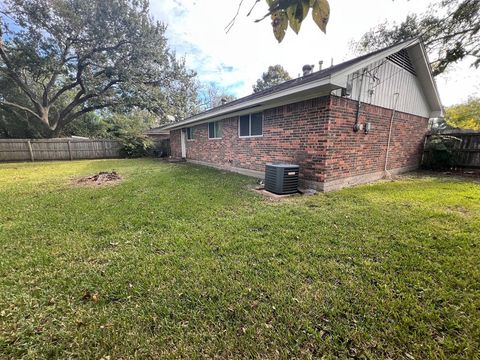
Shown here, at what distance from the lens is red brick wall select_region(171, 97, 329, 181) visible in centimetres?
554

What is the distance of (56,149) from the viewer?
48.4ft

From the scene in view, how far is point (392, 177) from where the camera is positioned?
7695mm

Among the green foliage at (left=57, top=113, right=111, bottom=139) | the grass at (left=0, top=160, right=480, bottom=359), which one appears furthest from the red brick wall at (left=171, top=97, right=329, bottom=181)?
the green foliage at (left=57, top=113, right=111, bottom=139)

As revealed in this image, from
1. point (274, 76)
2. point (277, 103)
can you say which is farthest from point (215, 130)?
point (274, 76)

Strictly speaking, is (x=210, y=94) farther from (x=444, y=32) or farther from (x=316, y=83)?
(x=316, y=83)

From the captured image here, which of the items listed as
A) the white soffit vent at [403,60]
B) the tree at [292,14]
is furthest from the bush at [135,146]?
the tree at [292,14]

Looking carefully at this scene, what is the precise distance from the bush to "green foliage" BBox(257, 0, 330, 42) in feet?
58.7

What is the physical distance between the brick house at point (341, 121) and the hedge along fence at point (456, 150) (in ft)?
2.14

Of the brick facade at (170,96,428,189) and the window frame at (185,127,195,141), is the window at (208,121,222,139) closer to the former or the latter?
the brick facade at (170,96,428,189)


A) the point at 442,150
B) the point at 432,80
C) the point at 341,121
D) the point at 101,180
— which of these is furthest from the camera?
the point at 442,150

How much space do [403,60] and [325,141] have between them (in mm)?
5387

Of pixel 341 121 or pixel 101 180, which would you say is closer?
pixel 341 121

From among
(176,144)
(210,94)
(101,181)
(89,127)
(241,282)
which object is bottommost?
(241,282)

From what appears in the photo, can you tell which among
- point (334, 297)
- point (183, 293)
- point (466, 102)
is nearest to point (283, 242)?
point (334, 297)
